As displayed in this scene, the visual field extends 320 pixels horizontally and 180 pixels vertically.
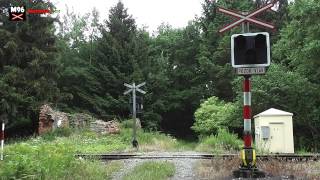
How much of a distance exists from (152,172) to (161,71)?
125 feet

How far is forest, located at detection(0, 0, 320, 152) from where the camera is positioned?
31.5 metres

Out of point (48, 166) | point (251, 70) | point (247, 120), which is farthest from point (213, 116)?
point (48, 166)

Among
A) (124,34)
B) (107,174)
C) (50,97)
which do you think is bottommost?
(107,174)

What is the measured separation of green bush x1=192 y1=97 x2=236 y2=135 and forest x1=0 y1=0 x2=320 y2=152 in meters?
0.10

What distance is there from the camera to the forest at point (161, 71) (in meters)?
31.5

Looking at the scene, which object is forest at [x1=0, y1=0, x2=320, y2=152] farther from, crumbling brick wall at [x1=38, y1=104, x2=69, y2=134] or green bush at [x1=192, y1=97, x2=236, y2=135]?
crumbling brick wall at [x1=38, y1=104, x2=69, y2=134]

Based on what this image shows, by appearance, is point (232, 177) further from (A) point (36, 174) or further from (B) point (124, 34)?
(B) point (124, 34)

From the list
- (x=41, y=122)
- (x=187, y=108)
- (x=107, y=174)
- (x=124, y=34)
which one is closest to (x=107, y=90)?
(x=124, y=34)

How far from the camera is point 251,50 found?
9.45 m

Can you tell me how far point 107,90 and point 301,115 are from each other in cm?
1912

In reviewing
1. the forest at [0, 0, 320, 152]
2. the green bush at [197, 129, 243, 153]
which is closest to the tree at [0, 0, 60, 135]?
the forest at [0, 0, 320, 152]

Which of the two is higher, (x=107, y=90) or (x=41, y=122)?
(x=107, y=90)

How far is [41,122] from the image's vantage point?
29.2m

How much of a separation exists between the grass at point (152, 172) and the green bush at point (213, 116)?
23.6m
